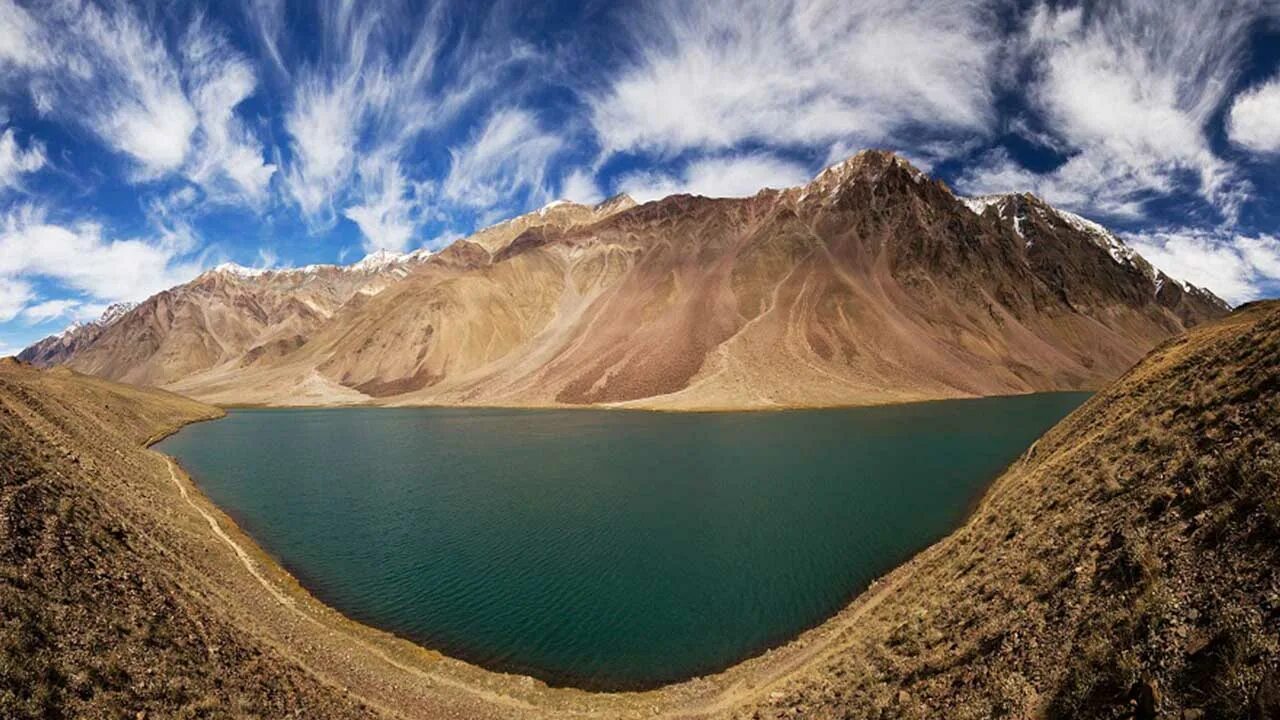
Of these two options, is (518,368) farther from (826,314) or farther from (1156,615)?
(1156,615)

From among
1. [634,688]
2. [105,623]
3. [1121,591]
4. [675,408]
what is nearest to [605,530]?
[634,688]

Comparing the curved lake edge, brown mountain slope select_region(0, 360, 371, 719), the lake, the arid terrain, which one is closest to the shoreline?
the lake

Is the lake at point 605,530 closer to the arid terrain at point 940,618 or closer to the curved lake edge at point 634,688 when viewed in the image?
the curved lake edge at point 634,688

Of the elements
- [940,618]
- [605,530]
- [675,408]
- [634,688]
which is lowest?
[634,688]

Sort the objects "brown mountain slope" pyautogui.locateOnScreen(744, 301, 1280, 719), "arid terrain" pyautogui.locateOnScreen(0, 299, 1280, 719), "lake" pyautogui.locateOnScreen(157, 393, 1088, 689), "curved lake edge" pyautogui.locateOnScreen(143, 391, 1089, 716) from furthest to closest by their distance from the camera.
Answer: "lake" pyautogui.locateOnScreen(157, 393, 1088, 689) → "curved lake edge" pyautogui.locateOnScreen(143, 391, 1089, 716) → "arid terrain" pyautogui.locateOnScreen(0, 299, 1280, 719) → "brown mountain slope" pyautogui.locateOnScreen(744, 301, 1280, 719)

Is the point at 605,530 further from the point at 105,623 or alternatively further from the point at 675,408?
the point at 675,408

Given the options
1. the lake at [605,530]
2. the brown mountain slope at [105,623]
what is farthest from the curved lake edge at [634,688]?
the brown mountain slope at [105,623]

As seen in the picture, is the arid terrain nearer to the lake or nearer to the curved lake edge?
the curved lake edge
